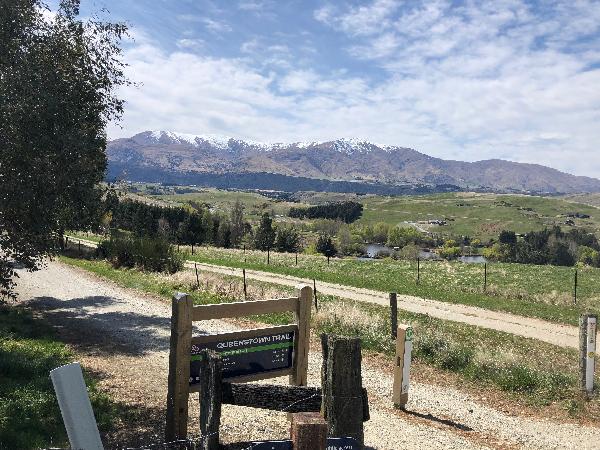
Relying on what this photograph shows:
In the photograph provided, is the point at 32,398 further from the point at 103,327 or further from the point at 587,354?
the point at 587,354

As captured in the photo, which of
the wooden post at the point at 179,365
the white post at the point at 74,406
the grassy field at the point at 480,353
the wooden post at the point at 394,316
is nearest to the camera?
the white post at the point at 74,406

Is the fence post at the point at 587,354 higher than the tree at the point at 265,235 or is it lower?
higher

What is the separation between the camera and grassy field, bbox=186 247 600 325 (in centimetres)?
2652

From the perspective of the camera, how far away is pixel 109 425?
327 inches

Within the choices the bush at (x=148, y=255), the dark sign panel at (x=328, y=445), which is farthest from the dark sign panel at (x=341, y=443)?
the bush at (x=148, y=255)

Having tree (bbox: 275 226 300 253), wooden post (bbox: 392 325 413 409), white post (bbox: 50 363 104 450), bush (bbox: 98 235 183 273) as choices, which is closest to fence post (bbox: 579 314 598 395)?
wooden post (bbox: 392 325 413 409)

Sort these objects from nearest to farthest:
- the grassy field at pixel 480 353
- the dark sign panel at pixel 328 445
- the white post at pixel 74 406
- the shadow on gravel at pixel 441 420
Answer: the white post at pixel 74 406 < the dark sign panel at pixel 328 445 < the shadow on gravel at pixel 441 420 < the grassy field at pixel 480 353

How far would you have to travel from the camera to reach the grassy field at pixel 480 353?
10.8 meters

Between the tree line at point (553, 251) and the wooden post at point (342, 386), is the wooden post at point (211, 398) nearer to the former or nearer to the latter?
the wooden post at point (342, 386)

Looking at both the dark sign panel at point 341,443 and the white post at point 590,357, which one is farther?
the white post at point 590,357

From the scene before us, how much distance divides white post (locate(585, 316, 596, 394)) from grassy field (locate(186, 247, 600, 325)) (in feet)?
43.0

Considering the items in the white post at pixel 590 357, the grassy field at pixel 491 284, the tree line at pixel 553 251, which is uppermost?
the white post at pixel 590 357

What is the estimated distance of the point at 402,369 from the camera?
33.0 feet

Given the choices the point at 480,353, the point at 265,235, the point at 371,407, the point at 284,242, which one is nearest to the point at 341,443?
the point at 371,407
